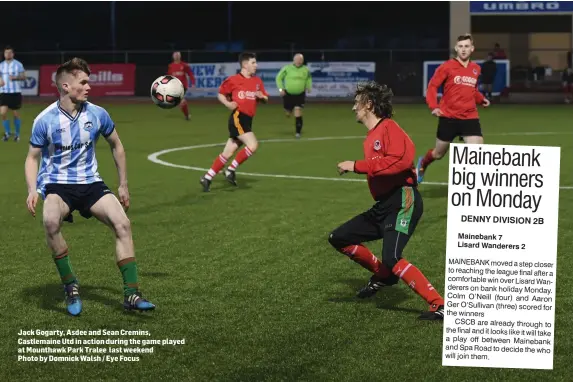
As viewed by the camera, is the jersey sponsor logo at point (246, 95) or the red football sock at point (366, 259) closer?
the red football sock at point (366, 259)

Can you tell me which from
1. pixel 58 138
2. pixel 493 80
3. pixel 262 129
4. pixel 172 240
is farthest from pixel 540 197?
pixel 493 80

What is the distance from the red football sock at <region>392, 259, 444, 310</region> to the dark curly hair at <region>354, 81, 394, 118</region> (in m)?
1.21

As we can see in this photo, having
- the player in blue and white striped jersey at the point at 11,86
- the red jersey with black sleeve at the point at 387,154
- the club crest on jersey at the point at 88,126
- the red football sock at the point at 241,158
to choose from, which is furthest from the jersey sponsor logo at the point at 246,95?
the player in blue and white striped jersey at the point at 11,86

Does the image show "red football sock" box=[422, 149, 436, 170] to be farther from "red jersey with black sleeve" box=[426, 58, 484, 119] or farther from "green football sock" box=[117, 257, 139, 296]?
"green football sock" box=[117, 257, 139, 296]

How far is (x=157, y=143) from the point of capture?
79.9ft

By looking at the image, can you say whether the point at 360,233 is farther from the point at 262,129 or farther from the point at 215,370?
the point at 262,129

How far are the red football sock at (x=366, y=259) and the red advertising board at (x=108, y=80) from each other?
3545cm

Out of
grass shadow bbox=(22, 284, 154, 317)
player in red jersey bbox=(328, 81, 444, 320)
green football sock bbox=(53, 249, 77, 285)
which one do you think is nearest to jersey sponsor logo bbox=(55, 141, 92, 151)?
green football sock bbox=(53, 249, 77, 285)

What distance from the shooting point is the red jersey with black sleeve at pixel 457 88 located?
1515 cm

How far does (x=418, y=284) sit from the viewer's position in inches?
321

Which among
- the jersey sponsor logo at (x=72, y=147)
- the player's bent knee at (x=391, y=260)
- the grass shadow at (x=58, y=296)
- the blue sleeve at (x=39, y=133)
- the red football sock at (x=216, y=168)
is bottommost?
the grass shadow at (x=58, y=296)

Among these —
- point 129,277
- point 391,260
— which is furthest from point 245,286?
point 391,260

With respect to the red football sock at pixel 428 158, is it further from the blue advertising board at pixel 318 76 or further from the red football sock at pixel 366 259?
the blue advertising board at pixel 318 76

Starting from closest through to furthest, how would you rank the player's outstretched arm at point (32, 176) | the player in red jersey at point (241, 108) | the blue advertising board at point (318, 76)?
the player's outstretched arm at point (32, 176) → the player in red jersey at point (241, 108) → the blue advertising board at point (318, 76)
